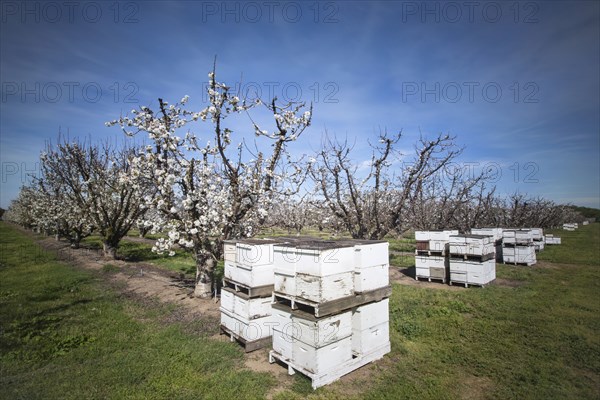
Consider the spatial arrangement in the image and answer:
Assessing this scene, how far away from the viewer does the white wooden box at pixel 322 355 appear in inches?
224

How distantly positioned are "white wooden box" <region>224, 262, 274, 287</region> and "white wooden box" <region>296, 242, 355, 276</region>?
1.40 metres

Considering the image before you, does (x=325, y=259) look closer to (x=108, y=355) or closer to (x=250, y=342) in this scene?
(x=250, y=342)

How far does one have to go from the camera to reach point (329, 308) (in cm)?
584

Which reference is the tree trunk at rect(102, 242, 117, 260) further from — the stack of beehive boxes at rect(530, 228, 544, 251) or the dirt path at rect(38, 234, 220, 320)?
the stack of beehive boxes at rect(530, 228, 544, 251)

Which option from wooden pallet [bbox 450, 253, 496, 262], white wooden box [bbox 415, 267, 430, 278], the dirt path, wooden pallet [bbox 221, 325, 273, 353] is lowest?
the dirt path

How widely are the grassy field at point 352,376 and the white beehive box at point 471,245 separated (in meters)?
2.09

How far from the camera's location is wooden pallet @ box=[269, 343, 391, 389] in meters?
5.65

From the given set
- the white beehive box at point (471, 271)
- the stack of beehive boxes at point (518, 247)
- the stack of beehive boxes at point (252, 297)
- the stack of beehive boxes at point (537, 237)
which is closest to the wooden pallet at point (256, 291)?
the stack of beehive boxes at point (252, 297)

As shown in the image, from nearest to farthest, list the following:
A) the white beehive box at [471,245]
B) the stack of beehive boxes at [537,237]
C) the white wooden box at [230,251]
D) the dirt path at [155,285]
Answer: the white wooden box at [230,251], the dirt path at [155,285], the white beehive box at [471,245], the stack of beehive boxes at [537,237]

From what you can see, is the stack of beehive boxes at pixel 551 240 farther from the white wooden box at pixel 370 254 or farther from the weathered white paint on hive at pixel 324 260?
the weathered white paint on hive at pixel 324 260

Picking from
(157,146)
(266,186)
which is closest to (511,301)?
(266,186)

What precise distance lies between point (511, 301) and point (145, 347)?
12480 mm

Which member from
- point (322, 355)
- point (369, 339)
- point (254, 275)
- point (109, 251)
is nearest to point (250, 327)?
point (254, 275)

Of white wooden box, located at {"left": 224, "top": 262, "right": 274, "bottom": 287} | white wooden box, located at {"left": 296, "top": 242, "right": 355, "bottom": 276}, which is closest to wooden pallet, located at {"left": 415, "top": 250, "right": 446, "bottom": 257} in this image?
white wooden box, located at {"left": 296, "top": 242, "right": 355, "bottom": 276}
